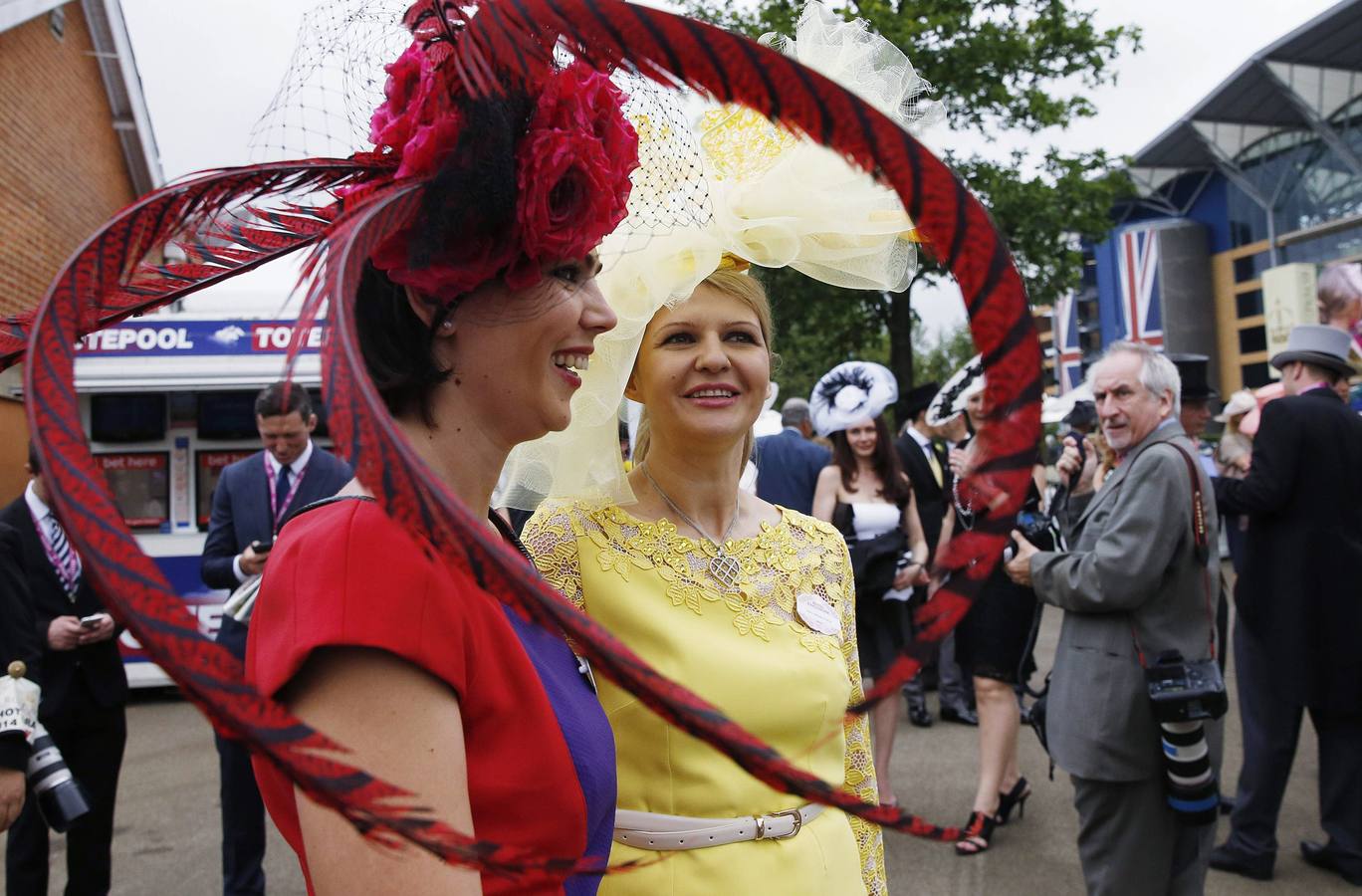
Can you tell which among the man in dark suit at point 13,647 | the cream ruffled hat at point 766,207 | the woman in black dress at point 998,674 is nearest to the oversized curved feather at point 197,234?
the cream ruffled hat at point 766,207

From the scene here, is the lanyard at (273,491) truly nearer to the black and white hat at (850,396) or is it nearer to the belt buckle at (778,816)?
the black and white hat at (850,396)

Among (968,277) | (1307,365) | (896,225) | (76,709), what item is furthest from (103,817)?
(1307,365)

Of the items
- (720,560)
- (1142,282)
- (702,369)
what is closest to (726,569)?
(720,560)

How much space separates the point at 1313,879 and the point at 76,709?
17.1 ft

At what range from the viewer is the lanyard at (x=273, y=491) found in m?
4.32

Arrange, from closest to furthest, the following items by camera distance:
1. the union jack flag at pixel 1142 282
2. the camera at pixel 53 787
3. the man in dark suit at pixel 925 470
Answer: the camera at pixel 53 787
the man in dark suit at pixel 925 470
the union jack flag at pixel 1142 282

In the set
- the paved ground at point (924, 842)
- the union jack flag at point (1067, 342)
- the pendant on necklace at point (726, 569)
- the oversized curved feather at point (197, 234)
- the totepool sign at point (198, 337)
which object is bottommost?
the paved ground at point (924, 842)

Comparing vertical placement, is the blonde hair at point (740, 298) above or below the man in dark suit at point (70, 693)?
above

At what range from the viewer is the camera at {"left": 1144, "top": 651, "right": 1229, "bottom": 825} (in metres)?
3.04

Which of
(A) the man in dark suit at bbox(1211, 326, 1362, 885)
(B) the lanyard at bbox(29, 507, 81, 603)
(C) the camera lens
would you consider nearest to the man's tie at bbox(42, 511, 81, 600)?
(B) the lanyard at bbox(29, 507, 81, 603)

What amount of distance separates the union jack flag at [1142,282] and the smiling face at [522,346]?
2069 inches

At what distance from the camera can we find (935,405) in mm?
5648

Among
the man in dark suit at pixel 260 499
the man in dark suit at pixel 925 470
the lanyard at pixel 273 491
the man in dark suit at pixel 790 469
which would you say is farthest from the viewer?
the man in dark suit at pixel 925 470

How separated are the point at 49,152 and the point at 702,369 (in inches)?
532
